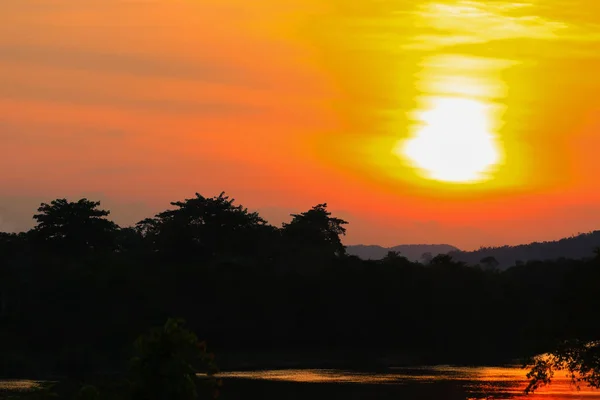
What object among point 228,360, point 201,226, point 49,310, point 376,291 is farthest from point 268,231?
point 49,310

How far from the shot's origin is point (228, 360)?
10812 centimetres

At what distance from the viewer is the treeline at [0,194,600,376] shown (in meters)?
101

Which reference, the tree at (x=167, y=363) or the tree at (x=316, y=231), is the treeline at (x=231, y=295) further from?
the tree at (x=167, y=363)

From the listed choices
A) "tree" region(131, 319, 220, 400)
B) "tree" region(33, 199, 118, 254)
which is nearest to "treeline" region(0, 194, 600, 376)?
"tree" region(33, 199, 118, 254)

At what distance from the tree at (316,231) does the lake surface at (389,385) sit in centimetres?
4585

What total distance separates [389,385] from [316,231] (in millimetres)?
69582

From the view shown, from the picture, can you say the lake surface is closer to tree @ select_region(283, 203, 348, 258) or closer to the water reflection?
the water reflection

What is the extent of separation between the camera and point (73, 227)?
128000mm

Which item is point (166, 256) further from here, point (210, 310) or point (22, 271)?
point (22, 271)

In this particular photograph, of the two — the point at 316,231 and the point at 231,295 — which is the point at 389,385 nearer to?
the point at 231,295

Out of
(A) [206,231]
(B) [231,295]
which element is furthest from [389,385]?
(A) [206,231]

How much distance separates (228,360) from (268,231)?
Result: 34.9 metres

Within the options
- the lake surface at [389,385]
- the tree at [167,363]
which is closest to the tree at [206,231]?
the lake surface at [389,385]

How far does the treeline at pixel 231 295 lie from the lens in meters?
101
